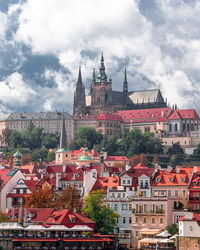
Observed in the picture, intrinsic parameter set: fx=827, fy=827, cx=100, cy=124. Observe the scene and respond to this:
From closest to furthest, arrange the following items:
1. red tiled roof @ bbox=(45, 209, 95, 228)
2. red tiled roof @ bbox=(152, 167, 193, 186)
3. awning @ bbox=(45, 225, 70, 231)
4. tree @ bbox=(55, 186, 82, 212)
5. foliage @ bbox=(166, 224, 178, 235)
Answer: awning @ bbox=(45, 225, 70, 231) → red tiled roof @ bbox=(45, 209, 95, 228) → foliage @ bbox=(166, 224, 178, 235) → tree @ bbox=(55, 186, 82, 212) → red tiled roof @ bbox=(152, 167, 193, 186)

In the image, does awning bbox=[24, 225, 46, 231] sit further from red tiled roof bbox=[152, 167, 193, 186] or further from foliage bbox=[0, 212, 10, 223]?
red tiled roof bbox=[152, 167, 193, 186]

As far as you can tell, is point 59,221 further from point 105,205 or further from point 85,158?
point 85,158

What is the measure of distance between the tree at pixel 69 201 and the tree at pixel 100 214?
5.82 feet

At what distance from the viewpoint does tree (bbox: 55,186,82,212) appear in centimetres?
9910

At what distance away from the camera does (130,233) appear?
322ft

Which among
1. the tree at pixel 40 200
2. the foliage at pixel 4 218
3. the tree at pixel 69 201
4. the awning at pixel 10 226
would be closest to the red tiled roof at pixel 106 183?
the tree at pixel 69 201

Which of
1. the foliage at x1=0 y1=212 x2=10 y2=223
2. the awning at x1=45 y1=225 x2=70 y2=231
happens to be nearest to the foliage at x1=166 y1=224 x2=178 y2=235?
the awning at x1=45 y1=225 x2=70 y2=231

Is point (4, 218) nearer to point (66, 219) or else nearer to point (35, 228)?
point (35, 228)

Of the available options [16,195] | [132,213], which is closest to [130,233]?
[132,213]

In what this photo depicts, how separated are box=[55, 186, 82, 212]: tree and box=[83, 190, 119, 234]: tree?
1.77m

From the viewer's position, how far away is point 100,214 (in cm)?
9581

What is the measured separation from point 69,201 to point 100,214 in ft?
19.1

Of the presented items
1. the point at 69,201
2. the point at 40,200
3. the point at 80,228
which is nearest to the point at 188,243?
the point at 80,228

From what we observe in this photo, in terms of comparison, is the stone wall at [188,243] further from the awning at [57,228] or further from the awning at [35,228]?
the awning at [35,228]
